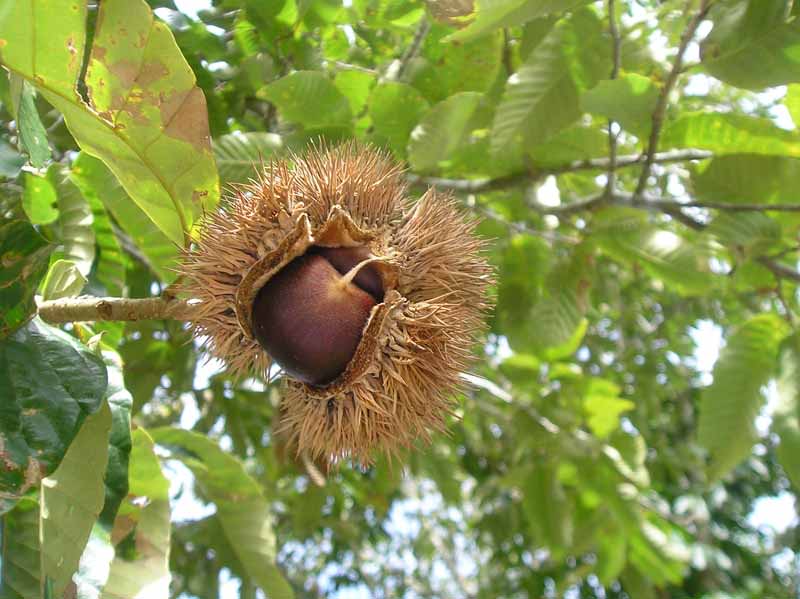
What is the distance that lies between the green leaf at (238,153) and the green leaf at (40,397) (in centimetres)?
73

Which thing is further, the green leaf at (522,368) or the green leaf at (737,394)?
the green leaf at (522,368)

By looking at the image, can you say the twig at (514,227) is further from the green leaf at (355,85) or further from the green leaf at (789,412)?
the green leaf at (789,412)

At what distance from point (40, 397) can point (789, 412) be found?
7.19 feet

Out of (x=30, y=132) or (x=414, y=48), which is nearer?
(x=30, y=132)

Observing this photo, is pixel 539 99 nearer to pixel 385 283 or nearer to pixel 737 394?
pixel 385 283

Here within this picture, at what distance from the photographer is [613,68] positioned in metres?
2.16

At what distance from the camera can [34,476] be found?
1.27 m

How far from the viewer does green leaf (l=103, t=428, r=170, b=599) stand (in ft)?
5.54

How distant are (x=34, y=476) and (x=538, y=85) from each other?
1.61 metres

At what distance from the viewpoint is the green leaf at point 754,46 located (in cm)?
173

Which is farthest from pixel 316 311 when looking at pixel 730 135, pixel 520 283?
pixel 520 283

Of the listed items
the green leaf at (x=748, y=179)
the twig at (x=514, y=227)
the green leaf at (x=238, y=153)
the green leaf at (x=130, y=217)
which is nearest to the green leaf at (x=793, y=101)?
the green leaf at (x=748, y=179)

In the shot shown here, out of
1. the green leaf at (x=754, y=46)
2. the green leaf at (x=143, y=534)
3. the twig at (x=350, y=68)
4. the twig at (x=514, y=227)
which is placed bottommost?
the twig at (x=514, y=227)

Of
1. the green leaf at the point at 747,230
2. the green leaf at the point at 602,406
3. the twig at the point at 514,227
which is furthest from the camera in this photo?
the green leaf at the point at 602,406
